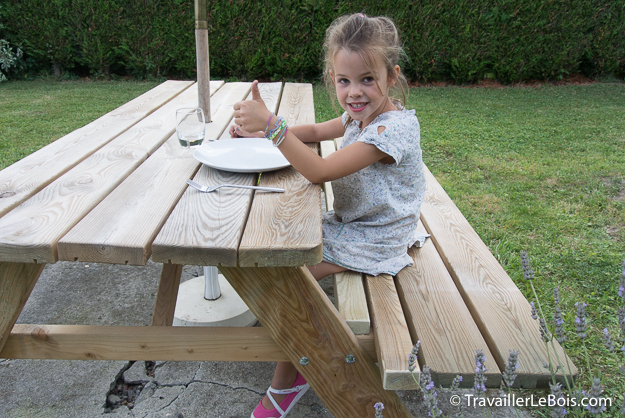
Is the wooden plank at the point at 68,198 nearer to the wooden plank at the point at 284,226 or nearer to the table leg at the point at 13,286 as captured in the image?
the table leg at the point at 13,286

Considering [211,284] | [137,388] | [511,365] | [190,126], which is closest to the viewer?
[511,365]

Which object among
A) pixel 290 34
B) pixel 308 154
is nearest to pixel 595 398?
pixel 308 154

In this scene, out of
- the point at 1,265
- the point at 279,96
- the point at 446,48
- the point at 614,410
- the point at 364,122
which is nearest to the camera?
the point at 1,265

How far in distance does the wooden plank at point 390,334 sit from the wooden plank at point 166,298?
0.90 metres

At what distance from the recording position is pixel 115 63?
8.29 metres

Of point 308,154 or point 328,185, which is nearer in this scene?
point 308,154

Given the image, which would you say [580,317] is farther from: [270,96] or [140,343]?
[270,96]

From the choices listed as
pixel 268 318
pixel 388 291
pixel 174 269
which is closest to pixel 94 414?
pixel 174 269

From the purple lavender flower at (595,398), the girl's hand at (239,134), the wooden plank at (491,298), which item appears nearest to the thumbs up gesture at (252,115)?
the girl's hand at (239,134)

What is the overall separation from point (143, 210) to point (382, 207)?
0.85 metres

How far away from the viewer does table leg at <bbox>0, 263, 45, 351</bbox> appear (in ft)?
4.62

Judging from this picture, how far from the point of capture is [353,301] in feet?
5.18

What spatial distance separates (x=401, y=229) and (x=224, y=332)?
2.38ft

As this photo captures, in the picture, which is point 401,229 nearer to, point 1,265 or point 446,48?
point 1,265
